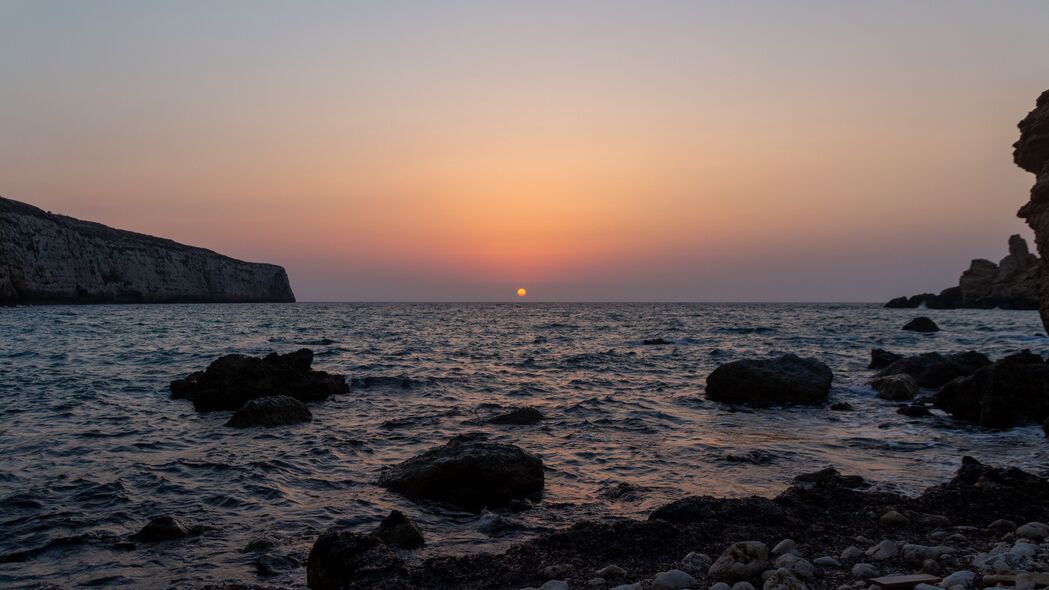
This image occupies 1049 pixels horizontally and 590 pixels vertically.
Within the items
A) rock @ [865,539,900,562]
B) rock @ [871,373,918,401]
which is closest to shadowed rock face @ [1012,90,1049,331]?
rock @ [871,373,918,401]

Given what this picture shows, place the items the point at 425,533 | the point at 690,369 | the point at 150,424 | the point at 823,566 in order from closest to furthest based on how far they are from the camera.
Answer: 1. the point at 823,566
2. the point at 425,533
3. the point at 150,424
4. the point at 690,369

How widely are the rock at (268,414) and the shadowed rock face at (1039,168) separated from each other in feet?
52.2

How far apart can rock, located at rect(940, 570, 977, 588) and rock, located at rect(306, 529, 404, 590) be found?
4.65 metres

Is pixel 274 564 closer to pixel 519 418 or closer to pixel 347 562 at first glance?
pixel 347 562

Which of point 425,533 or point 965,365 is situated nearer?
point 425,533

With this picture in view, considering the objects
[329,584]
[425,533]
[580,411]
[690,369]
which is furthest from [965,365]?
[329,584]

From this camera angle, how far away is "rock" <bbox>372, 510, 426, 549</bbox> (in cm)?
712

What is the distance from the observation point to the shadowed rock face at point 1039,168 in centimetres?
1328

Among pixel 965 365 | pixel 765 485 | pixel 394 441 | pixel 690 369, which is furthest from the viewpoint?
pixel 690 369

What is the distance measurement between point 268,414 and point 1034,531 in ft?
43.5

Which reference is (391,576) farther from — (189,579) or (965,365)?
(965,365)

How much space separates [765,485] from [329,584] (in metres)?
6.56

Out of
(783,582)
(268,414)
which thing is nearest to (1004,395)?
(783,582)

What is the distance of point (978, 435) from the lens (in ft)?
43.3
